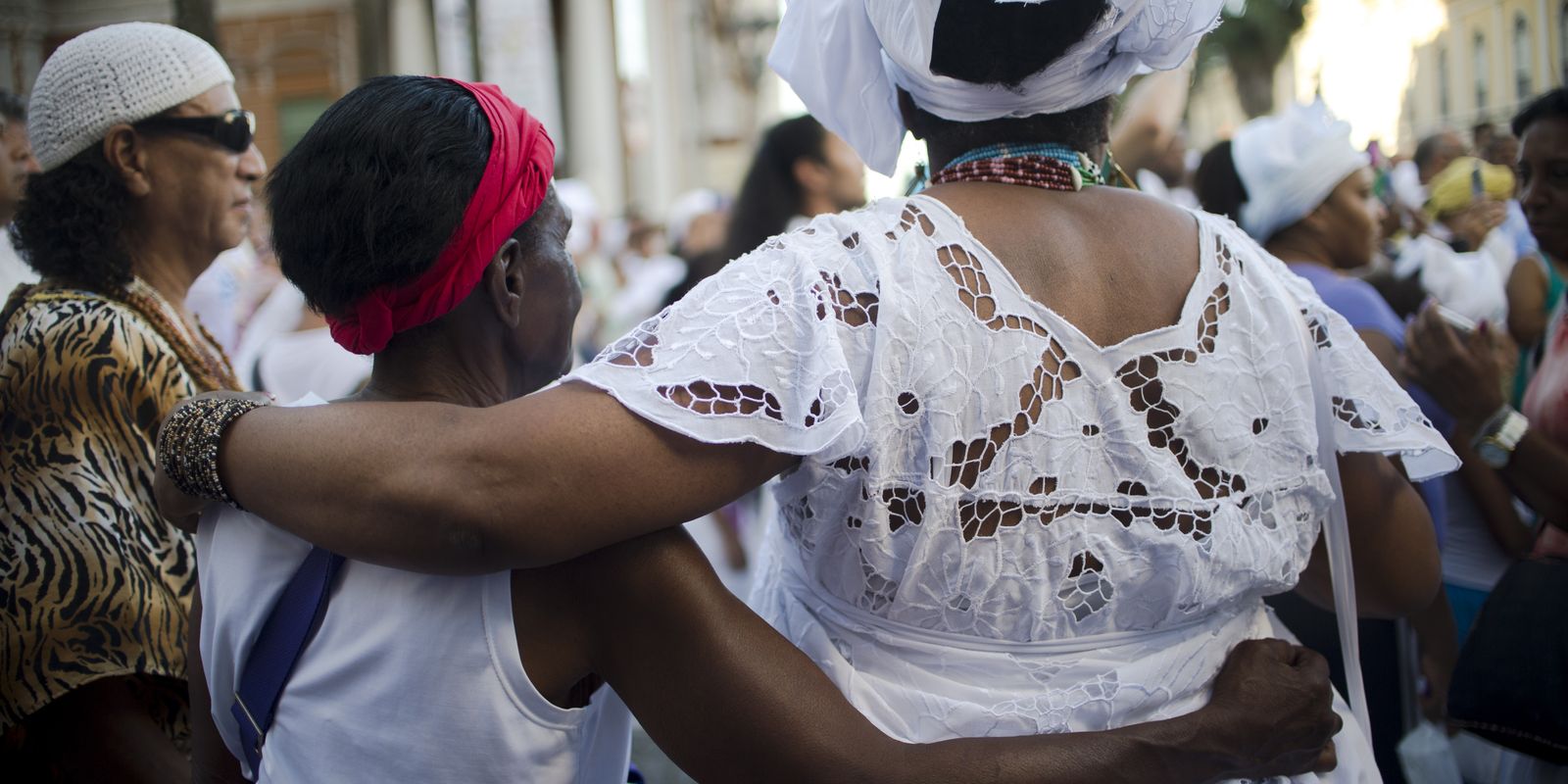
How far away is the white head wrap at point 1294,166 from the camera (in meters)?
Answer: 3.60

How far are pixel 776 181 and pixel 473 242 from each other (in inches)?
123

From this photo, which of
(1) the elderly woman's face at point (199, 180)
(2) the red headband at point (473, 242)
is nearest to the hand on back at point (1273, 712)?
(2) the red headband at point (473, 242)

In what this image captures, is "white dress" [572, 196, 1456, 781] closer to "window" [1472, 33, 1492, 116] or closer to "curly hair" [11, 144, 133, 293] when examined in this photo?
"curly hair" [11, 144, 133, 293]

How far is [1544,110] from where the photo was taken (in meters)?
3.45

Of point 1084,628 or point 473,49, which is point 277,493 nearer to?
point 1084,628

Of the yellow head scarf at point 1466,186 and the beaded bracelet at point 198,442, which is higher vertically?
the beaded bracelet at point 198,442

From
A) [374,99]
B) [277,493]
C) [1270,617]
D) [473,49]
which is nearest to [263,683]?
[277,493]

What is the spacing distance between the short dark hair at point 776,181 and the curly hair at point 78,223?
2.37m

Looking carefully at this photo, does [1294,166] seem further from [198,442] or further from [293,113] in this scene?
[293,113]

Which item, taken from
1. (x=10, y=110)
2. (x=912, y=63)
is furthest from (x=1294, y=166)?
(x=10, y=110)

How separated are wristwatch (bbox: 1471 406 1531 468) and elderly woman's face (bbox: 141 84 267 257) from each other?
8.75 feet

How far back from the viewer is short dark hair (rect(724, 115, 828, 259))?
177 inches

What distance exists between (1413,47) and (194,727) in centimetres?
4248

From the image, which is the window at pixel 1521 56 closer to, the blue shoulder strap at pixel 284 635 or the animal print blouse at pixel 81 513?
the animal print blouse at pixel 81 513
